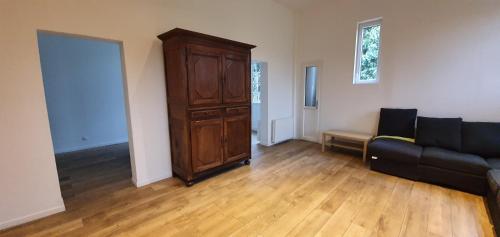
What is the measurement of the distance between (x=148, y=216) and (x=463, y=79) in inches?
186

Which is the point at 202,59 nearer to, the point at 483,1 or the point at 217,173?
the point at 217,173

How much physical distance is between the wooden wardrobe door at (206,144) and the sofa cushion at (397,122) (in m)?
2.94

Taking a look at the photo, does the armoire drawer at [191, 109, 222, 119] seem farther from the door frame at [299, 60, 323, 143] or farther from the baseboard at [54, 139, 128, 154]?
the baseboard at [54, 139, 128, 154]

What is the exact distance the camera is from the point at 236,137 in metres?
3.37

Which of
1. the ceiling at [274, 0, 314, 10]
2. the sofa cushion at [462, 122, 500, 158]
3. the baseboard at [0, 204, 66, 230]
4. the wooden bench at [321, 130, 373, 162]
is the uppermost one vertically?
the ceiling at [274, 0, 314, 10]

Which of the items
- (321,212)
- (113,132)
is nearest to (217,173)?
(321,212)

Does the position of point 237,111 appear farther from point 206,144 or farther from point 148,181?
point 148,181

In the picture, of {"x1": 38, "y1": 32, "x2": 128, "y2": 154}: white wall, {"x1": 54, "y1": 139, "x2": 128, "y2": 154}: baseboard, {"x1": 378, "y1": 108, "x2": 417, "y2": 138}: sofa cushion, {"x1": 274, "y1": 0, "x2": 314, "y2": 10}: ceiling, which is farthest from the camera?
{"x1": 274, "y1": 0, "x2": 314, "y2": 10}: ceiling

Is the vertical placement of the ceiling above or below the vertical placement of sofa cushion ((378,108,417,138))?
above

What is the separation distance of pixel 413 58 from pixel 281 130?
2.78 m

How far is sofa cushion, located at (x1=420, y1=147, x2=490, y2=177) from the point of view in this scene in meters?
2.55

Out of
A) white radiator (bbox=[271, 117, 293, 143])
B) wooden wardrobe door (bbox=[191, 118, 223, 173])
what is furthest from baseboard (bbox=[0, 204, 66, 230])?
white radiator (bbox=[271, 117, 293, 143])

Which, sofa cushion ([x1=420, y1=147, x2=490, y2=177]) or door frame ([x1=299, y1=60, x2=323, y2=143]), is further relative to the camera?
door frame ([x1=299, y1=60, x2=323, y2=143])

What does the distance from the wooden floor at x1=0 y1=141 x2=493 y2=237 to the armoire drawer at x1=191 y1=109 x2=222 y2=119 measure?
0.93 meters
